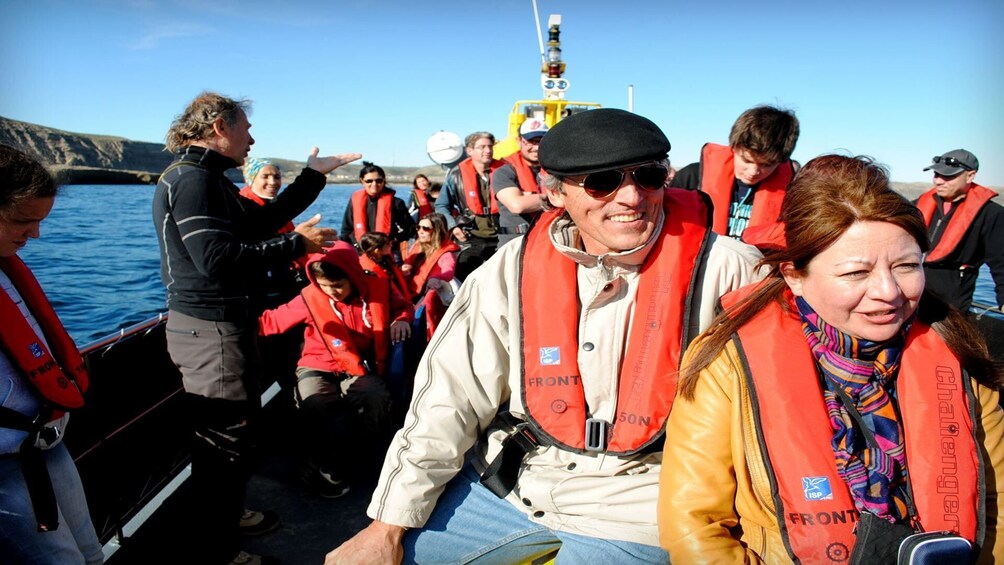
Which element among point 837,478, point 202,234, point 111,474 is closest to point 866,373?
point 837,478

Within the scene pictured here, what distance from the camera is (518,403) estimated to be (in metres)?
1.72

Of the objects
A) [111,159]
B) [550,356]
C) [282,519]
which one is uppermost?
[111,159]

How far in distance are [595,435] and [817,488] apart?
1.79 ft

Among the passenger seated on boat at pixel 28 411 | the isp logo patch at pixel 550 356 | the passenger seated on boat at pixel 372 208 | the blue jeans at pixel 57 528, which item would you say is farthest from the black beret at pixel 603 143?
the passenger seated on boat at pixel 372 208

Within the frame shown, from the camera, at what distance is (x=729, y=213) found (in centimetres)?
303

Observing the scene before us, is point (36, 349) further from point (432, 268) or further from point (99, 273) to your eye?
point (99, 273)

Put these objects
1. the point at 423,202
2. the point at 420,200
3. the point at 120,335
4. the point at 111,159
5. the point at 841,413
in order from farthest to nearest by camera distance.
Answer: the point at 111,159, the point at 420,200, the point at 423,202, the point at 120,335, the point at 841,413

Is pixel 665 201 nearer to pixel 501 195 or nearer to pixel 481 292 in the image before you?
pixel 481 292

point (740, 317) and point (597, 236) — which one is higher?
point (597, 236)

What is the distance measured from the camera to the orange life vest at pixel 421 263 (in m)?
4.81

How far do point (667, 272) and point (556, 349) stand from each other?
1.21ft

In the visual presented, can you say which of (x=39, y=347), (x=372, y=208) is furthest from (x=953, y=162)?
(x=39, y=347)

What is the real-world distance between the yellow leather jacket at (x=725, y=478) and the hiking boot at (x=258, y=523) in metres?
2.14

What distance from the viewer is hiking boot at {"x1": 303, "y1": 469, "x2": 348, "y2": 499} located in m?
3.13
